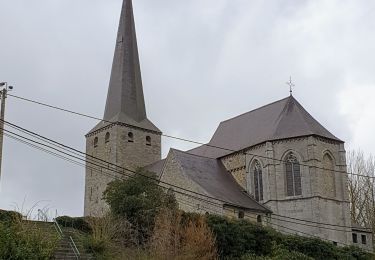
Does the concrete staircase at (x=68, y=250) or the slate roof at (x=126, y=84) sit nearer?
the concrete staircase at (x=68, y=250)

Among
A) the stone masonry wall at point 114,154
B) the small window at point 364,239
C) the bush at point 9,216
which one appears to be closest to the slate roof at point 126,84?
the stone masonry wall at point 114,154

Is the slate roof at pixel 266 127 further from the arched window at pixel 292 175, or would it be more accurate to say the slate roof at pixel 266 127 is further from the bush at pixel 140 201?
the bush at pixel 140 201

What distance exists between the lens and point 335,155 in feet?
128

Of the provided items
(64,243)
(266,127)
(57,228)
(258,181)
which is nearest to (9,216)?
(57,228)

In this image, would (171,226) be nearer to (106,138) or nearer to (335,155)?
(335,155)

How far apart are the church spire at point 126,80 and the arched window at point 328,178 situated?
61.4 feet

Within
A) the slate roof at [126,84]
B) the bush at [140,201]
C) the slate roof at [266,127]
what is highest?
the slate roof at [126,84]

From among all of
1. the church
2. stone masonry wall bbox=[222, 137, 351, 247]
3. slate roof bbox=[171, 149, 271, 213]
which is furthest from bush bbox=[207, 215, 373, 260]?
slate roof bbox=[171, 149, 271, 213]

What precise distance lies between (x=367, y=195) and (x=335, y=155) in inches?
249

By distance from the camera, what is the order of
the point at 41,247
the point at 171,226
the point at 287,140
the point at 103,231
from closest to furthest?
the point at 41,247, the point at 103,231, the point at 171,226, the point at 287,140

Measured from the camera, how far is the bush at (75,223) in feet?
79.7

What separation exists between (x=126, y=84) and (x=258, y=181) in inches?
708

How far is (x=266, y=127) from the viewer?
4059 centimetres

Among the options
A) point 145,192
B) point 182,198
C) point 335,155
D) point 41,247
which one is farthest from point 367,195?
point 41,247
